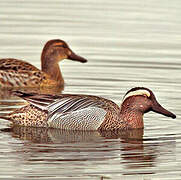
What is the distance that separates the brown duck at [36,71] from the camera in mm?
18359

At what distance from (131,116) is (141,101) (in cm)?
27

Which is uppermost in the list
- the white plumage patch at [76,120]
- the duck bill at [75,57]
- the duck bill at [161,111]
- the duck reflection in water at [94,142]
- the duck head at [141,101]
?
the duck bill at [75,57]

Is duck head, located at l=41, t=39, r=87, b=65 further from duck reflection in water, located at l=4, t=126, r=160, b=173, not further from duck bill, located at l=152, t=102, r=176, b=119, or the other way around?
duck reflection in water, located at l=4, t=126, r=160, b=173

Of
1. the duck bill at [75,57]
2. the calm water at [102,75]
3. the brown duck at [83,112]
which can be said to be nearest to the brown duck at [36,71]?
the duck bill at [75,57]

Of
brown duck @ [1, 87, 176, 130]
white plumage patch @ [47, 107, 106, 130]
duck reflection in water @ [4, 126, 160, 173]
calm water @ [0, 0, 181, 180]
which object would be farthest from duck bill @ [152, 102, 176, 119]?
white plumage patch @ [47, 107, 106, 130]

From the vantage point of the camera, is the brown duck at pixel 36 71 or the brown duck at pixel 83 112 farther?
the brown duck at pixel 36 71

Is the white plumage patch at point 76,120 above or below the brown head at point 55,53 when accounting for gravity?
below

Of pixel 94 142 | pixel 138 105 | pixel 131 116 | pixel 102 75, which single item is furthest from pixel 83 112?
pixel 102 75

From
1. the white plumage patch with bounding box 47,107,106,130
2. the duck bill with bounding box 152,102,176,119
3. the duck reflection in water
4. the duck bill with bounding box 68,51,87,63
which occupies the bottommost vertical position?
the duck reflection in water

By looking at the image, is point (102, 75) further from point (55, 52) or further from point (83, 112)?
point (83, 112)

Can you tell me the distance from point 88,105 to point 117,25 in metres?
9.61

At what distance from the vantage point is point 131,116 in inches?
575

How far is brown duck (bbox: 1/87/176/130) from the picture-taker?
1431cm

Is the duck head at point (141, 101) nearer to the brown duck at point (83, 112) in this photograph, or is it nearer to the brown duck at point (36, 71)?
the brown duck at point (83, 112)
